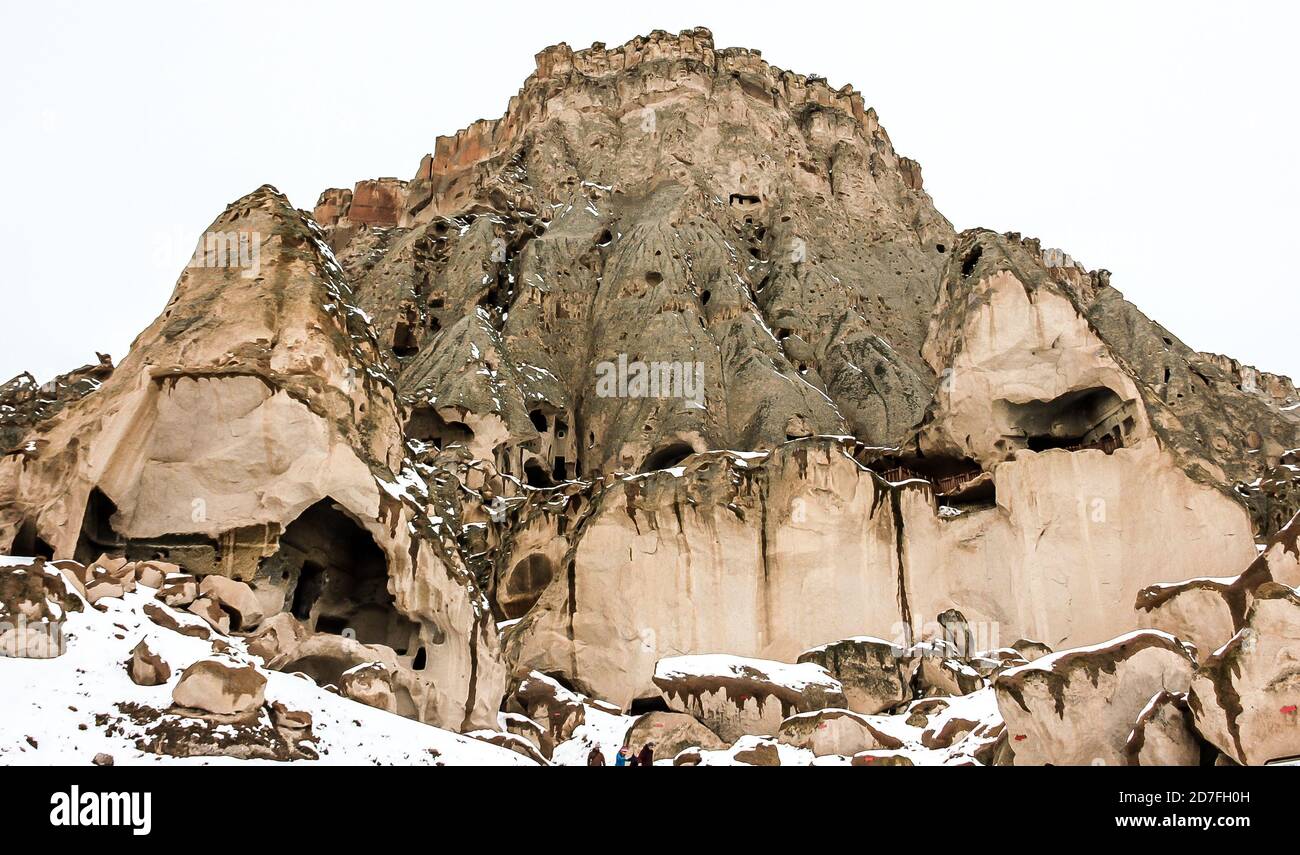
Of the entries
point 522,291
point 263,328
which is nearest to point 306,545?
point 263,328

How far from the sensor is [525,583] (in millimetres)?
32719

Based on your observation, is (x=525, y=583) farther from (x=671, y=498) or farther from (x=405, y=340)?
(x=405, y=340)

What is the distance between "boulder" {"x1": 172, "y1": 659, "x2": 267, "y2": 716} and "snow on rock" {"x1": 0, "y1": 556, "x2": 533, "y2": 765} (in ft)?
0.13

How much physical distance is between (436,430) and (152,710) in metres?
26.8

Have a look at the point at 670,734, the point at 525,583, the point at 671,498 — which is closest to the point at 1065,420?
the point at 671,498

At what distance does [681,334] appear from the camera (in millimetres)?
44500

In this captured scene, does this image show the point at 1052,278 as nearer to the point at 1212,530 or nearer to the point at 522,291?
the point at 1212,530

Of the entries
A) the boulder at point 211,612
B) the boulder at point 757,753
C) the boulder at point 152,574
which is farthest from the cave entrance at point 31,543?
the boulder at point 757,753
